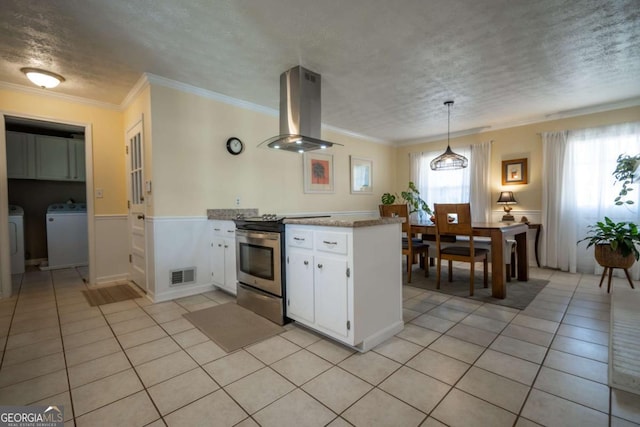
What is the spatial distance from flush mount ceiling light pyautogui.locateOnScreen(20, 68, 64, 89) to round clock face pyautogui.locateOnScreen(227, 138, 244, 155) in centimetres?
→ 182

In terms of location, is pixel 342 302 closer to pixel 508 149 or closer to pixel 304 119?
pixel 304 119

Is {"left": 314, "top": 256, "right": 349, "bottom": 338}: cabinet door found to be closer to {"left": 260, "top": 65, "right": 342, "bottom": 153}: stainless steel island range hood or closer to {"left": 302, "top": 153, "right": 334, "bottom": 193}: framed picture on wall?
{"left": 260, "top": 65, "right": 342, "bottom": 153}: stainless steel island range hood

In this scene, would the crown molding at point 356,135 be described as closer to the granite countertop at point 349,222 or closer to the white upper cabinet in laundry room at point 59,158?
the granite countertop at point 349,222

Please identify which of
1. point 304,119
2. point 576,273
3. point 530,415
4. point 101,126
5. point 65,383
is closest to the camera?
point 530,415

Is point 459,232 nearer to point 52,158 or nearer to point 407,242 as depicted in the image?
point 407,242

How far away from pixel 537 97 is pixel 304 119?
3197 mm

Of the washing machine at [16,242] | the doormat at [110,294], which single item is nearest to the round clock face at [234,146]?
the doormat at [110,294]

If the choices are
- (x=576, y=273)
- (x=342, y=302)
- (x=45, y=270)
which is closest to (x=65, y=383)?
(x=342, y=302)

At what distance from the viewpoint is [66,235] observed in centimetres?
479

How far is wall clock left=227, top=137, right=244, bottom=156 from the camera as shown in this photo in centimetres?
367

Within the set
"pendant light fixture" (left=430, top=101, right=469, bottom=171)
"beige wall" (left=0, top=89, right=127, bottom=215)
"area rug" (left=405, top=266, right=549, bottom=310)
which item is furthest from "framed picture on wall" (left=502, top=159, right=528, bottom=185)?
"beige wall" (left=0, top=89, right=127, bottom=215)

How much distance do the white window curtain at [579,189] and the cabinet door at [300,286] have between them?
439 centimetres

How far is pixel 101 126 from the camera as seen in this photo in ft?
12.5

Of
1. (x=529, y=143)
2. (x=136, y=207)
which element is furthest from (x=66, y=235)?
(x=529, y=143)
